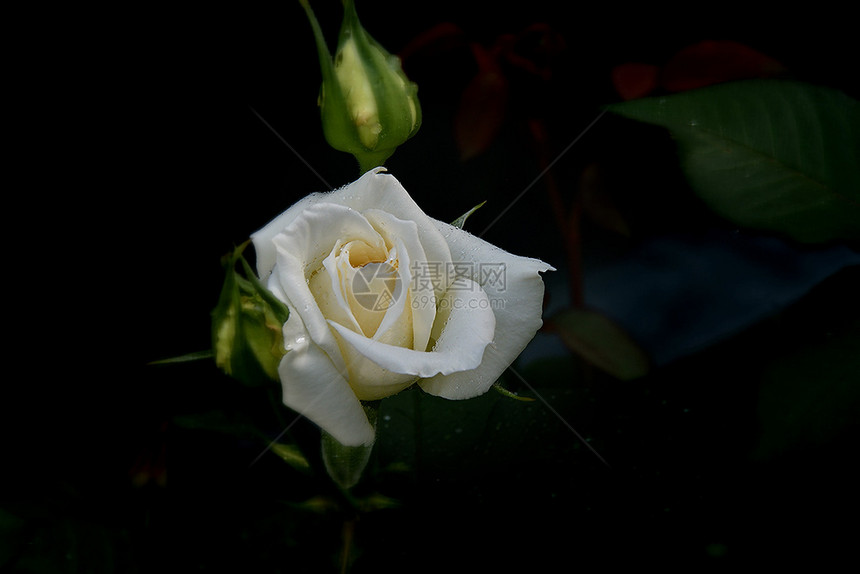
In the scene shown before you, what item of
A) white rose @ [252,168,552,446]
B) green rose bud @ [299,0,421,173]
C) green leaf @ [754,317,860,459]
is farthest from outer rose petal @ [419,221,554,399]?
green leaf @ [754,317,860,459]

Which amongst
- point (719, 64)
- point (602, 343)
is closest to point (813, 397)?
point (602, 343)

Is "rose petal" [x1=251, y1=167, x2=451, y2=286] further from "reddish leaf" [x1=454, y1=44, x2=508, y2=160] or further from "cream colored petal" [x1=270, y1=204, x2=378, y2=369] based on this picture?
"reddish leaf" [x1=454, y1=44, x2=508, y2=160]

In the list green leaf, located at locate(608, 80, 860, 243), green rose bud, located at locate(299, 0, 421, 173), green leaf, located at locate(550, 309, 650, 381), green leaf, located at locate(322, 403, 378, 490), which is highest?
green rose bud, located at locate(299, 0, 421, 173)

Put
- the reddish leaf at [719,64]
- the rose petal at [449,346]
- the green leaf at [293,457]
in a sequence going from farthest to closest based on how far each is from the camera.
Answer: the reddish leaf at [719,64], the green leaf at [293,457], the rose petal at [449,346]

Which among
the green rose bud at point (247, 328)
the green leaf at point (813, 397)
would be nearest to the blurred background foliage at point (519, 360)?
the green leaf at point (813, 397)

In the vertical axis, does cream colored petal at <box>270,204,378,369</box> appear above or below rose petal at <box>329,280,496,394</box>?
above

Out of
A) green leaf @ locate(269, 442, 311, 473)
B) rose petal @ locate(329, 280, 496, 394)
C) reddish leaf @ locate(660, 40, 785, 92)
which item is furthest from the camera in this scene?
reddish leaf @ locate(660, 40, 785, 92)

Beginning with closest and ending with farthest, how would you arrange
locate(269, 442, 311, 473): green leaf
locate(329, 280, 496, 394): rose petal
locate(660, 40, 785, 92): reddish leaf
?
locate(329, 280, 496, 394): rose petal < locate(269, 442, 311, 473): green leaf < locate(660, 40, 785, 92): reddish leaf

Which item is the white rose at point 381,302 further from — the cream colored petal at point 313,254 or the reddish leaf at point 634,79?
the reddish leaf at point 634,79
